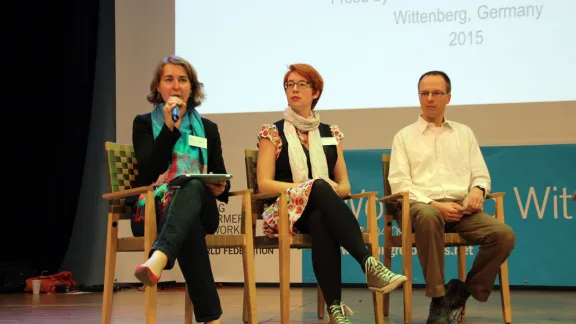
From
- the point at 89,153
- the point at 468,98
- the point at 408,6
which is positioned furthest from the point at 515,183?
the point at 89,153

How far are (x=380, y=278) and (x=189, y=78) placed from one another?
122cm

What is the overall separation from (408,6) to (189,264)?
2.75 metres

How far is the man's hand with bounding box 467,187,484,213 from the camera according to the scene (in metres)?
3.12

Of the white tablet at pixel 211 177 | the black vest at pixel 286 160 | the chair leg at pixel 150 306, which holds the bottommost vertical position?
the chair leg at pixel 150 306

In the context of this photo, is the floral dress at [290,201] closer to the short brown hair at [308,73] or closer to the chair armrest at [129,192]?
the short brown hair at [308,73]

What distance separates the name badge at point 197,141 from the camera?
2.97m

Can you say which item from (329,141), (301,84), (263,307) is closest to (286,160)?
(329,141)

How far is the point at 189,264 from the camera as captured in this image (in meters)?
2.57

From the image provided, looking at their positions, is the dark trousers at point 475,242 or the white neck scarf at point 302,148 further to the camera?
the white neck scarf at point 302,148

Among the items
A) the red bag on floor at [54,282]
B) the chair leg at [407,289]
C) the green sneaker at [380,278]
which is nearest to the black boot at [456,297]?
the chair leg at [407,289]

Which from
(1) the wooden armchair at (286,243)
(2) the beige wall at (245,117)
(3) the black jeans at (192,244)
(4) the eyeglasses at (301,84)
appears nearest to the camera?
(3) the black jeans at (192,244)

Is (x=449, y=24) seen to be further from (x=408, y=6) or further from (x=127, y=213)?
(x=127, y=213)

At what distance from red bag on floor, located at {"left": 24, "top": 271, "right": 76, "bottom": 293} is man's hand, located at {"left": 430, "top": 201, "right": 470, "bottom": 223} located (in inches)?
120

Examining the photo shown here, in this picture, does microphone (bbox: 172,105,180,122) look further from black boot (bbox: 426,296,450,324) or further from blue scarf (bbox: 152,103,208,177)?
black boot (bbox: 426,296,450,324)
